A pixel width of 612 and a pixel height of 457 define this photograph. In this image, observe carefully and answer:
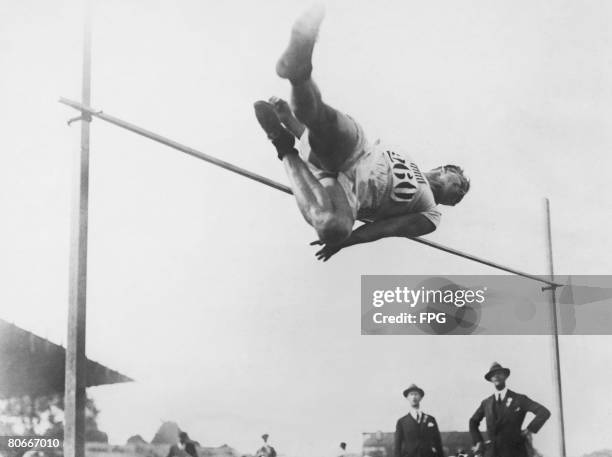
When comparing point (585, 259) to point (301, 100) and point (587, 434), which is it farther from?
point (301, 100)

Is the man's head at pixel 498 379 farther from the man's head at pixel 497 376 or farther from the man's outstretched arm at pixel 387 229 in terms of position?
the man's outstretched arm at pixel 387 229

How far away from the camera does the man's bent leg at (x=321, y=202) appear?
3842 mm

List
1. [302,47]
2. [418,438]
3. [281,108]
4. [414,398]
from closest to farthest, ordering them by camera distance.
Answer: [302,47] < [281,108] < [418,438] < [414,398]

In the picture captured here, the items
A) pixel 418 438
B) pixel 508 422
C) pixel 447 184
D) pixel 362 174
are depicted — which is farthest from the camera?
pixel 508 422

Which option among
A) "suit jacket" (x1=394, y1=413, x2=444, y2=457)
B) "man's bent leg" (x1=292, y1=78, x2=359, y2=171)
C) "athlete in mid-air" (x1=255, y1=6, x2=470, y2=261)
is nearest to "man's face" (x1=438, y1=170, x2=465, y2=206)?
"athlete in mid-air" (x1=255, y1=6, x2=470, y2=261)

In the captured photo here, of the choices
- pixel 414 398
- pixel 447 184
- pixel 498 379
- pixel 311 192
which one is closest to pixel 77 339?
pixel 311 192

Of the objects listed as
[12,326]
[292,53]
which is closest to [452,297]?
[12,326]

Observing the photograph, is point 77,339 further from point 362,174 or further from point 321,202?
point 362,174

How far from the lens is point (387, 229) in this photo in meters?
4.34

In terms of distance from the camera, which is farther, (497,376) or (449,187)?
(497,376)

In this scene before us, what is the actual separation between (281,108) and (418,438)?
2721 mm

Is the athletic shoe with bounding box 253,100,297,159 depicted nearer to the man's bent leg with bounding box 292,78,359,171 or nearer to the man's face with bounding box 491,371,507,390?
the man's bent leg with bounding box 292,78,359,171

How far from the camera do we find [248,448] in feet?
21.3

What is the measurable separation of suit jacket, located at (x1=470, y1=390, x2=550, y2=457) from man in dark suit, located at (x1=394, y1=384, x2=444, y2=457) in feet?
0.78
